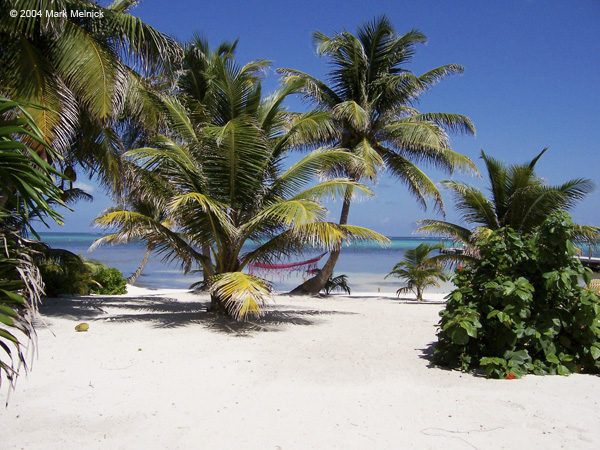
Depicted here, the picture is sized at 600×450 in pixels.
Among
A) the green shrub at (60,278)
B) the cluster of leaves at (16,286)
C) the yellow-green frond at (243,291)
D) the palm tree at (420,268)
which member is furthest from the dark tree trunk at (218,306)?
the palm tree at (420,268)

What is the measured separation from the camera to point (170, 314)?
8.52 meters

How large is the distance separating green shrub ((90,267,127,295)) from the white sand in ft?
22.4

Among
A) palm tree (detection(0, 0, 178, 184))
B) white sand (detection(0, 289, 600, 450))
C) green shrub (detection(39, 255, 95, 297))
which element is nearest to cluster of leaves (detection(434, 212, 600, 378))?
white sand (detection(0, 289, 600, 450))

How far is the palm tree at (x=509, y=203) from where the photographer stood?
11023 millimetres

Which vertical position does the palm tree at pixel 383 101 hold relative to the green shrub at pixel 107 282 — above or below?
above

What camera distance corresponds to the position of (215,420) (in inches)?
145

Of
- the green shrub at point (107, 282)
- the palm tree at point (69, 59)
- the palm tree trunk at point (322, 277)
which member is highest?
the palm tree at point (69, 59)

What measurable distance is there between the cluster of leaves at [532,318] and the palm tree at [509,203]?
5463 mm

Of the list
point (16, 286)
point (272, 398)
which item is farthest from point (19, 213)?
point (272, 398)

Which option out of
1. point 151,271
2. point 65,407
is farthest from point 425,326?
point 151,271

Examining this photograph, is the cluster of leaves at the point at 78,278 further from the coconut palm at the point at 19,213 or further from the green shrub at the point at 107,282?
the coconut palm at the point at 19,213

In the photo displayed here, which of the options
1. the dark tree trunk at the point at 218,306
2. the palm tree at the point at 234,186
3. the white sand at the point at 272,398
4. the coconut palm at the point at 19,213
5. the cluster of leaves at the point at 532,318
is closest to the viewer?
the coconut palm at the point at 19,213

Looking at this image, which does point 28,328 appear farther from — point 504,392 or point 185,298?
point 185,298

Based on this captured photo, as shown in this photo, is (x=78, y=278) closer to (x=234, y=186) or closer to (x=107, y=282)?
(x=107, y=282)
